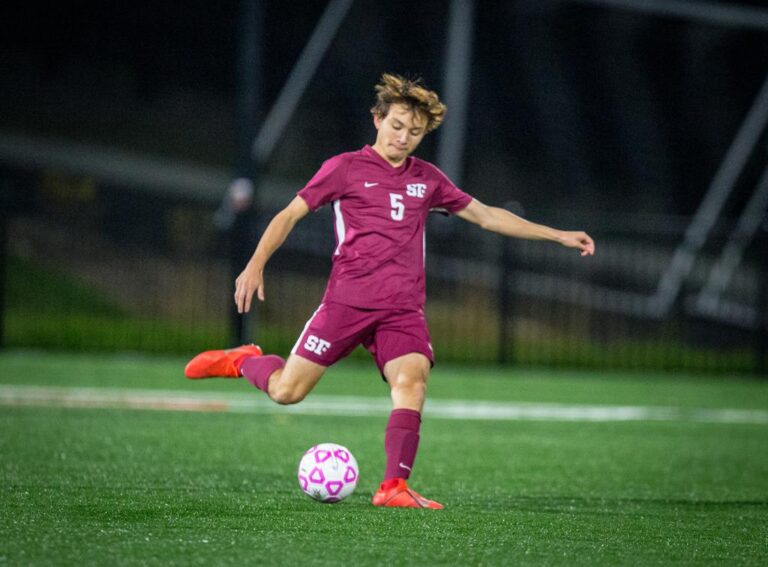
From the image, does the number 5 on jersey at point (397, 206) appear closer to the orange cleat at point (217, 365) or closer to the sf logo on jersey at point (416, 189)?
the sf logo on jersey at point (416, 189)

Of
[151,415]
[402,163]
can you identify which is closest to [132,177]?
[151,415]

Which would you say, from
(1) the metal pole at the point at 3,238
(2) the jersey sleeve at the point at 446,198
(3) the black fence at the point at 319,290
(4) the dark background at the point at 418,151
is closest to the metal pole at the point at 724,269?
(3) the black fence at the point at 319,290

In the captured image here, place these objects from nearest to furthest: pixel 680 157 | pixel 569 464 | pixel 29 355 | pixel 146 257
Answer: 1. pixel 569 464
2. pixel 29 355
3. pixel 146 257
4. pixel 680 157

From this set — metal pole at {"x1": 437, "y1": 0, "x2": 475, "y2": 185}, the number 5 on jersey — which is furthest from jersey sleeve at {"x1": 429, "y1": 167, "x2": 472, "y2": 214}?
metal pole at {"x1": 437, "y1": 0, "x2": 475, "y2": 185}

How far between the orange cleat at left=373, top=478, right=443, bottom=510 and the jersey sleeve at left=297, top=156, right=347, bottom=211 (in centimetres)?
134

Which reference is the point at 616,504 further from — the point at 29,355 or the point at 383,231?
the point at 29,355

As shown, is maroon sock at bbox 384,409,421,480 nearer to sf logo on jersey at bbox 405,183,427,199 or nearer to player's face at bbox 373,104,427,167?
sf logo on jersey at bbox 405,183,427,199

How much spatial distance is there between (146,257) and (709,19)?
1246 centimetres

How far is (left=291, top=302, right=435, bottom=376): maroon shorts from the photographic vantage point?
20.4 feet

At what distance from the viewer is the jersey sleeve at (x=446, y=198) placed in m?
6.47

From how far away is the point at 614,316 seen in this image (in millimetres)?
22078

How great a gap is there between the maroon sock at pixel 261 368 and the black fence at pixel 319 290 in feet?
34.2

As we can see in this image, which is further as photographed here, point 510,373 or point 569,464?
point 510,373

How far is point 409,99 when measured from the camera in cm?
614
